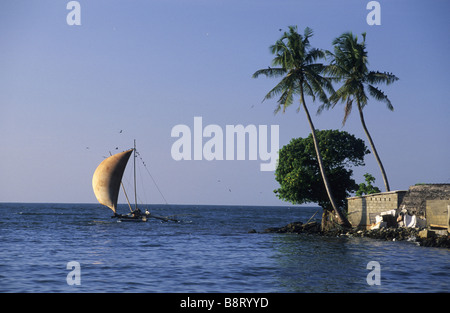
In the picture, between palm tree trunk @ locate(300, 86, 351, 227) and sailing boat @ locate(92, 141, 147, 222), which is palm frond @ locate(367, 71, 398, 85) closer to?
palm tree trunk @ locate(300, 86, 351, 227)

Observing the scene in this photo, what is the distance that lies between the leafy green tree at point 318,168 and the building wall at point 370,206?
186 inches

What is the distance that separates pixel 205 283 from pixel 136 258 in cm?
936

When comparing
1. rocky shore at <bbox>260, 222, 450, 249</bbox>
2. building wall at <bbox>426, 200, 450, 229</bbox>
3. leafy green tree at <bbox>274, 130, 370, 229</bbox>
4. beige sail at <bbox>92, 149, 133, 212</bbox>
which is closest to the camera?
rocky shore at <bbox>260, 222, 450, 249</bbox>

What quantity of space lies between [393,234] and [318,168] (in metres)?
15.8

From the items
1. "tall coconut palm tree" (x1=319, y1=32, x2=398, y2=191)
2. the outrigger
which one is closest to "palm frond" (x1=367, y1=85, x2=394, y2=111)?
"tall coconut palm tree" (x1=319, y1=32, x2=398, y2=191)

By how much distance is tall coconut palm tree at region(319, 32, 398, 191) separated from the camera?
4394cm

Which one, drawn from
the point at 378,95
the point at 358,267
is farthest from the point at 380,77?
the point at 358,267

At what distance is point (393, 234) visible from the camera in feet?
122

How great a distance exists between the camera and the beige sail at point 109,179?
60.8 meters

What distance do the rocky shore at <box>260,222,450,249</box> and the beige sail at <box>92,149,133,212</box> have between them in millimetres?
23120

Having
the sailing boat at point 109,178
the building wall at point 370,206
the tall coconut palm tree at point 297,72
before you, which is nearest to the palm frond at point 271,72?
the tall coconut palm tree at point 297,72
